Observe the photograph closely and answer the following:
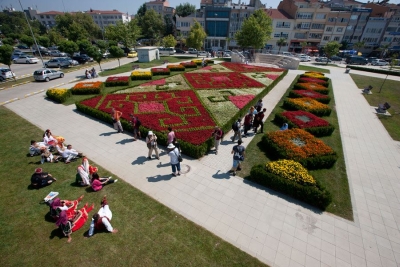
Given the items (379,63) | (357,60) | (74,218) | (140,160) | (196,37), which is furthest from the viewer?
(357,60)

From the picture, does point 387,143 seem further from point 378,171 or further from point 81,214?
point 81,214

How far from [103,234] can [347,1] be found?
108752mm

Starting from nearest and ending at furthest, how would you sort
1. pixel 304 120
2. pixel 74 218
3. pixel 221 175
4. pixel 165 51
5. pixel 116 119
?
pixel 74 218, pixel 221 175, pixel 116 119, pixel 304 120, pixel 165 51

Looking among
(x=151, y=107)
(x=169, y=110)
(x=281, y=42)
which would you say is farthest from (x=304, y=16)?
(x=151, y=107)

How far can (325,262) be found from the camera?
654cm

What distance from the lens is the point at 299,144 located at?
11805 millimetres

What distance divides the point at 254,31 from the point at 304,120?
3513cm

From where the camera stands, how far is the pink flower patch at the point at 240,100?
18003mm

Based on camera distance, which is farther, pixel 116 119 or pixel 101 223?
pixel 116 119

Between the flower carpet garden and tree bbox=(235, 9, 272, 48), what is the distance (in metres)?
19.3

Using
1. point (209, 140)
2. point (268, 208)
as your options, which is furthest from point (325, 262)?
point (209, 140)

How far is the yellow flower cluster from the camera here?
8.91 m

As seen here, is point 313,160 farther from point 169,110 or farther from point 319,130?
point 169,110

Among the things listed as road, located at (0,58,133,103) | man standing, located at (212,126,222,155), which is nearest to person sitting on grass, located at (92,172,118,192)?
man standing, located at (212,126,222,155)
